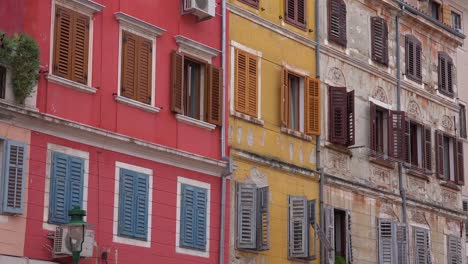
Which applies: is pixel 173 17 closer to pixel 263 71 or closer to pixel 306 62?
pixel 263 71

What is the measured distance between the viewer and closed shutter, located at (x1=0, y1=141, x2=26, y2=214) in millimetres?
19953

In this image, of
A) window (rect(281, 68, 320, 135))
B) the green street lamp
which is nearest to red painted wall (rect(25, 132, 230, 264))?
the green street lamp

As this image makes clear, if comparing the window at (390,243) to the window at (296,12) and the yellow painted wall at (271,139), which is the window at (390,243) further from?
the window at (296,12)

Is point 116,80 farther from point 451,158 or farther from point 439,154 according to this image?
point 451,158

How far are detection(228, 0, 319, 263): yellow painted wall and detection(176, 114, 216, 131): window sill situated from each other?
751 millimetres

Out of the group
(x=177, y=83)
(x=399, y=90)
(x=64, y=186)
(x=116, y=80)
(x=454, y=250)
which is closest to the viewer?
(x=64, y=186)

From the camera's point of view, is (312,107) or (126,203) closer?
(126,203)

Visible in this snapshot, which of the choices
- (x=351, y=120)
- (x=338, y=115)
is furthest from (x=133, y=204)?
(x=351, y=120)

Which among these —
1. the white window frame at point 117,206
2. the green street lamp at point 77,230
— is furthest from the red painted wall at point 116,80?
the green street lamp at point 77,230

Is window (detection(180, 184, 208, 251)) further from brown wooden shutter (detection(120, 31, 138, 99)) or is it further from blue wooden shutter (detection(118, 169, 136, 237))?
brown wooden shutter (detection(120, 31, 138, 99))

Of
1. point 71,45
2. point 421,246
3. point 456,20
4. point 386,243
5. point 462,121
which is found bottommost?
point 386,243

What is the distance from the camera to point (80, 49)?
2186 centimetres

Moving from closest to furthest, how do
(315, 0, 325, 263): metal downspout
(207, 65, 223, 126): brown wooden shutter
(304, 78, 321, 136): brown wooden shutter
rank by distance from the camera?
(207, 65, 223, 126): brown wooden shutter
(315, 0, 325, 263): metal downspout
(304, 78, 321, 136): brown wooden shutter

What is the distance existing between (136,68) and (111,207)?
9.57 ft
